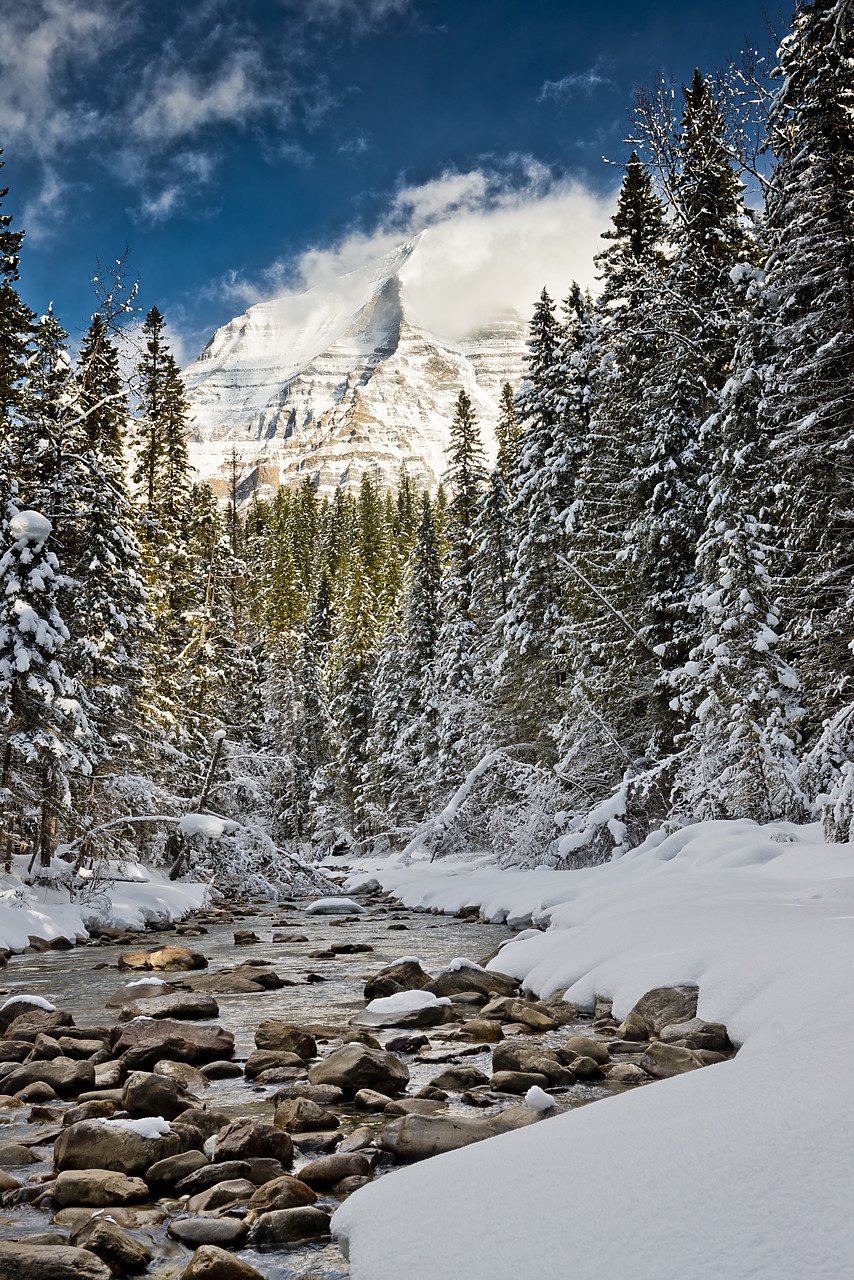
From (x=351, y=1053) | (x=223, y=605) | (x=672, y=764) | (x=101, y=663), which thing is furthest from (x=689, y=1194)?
(x=223, y=605)

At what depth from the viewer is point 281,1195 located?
15.3 feet

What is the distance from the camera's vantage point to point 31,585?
709 inches

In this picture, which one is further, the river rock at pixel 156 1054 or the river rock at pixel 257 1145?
the river rock at pixel 156 1054

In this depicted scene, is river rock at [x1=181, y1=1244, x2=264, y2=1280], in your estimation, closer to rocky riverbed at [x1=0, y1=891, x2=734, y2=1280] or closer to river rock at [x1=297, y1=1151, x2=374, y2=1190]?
rocky riverbed at [x1=0, y1=891, x2=734, y2=1280]

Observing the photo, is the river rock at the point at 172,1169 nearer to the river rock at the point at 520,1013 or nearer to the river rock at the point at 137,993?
the river rock at the point at 520,1013

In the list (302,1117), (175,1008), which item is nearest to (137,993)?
(175,1008)

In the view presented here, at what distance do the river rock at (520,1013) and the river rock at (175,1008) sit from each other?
3.11m

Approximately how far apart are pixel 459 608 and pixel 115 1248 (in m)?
28.1

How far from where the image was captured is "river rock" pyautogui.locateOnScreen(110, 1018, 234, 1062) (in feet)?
26.2

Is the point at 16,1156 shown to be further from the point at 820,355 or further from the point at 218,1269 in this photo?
the point at 820,355

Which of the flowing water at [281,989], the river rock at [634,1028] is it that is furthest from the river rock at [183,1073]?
the river rock at [634,1028]

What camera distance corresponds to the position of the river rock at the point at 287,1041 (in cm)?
802

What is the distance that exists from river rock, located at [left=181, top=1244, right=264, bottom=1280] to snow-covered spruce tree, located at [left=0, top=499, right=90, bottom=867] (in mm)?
14901

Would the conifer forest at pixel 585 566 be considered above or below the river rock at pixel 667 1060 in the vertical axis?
above
